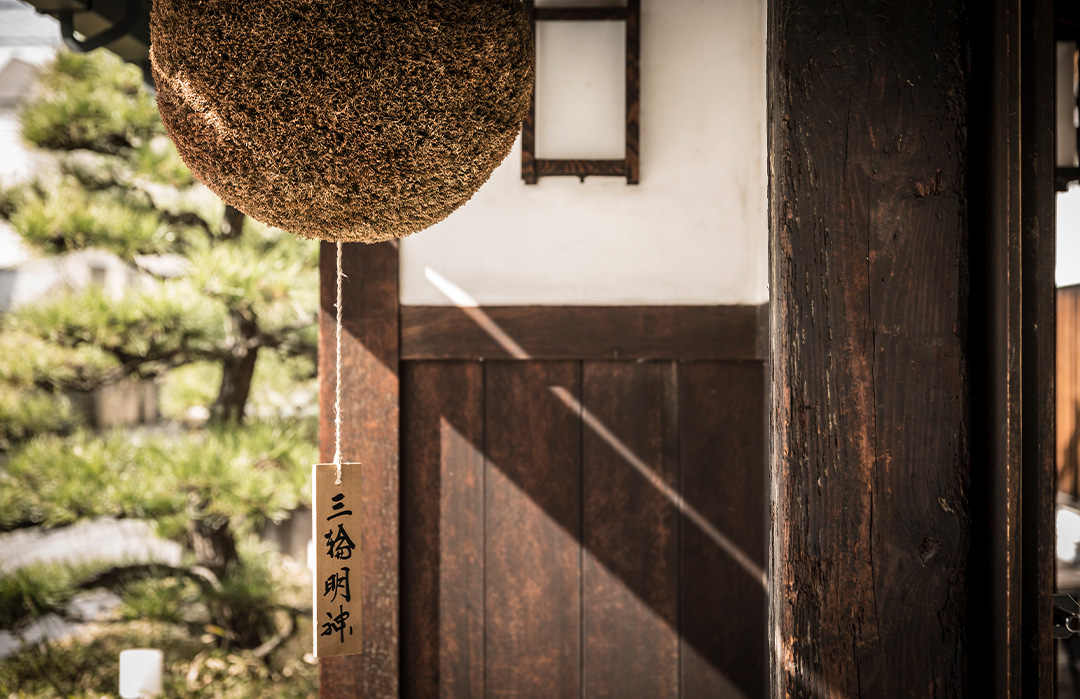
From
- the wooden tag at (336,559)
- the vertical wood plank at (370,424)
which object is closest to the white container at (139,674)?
the vertical wood plank at (370,424)

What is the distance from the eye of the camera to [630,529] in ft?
4.59

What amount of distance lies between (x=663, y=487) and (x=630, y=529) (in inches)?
4.9

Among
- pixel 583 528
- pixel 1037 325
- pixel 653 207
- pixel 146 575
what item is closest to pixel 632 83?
pixel 653 207

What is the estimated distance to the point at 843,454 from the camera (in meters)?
0.79

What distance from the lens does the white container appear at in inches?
75.5

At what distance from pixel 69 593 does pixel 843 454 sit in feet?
8.16

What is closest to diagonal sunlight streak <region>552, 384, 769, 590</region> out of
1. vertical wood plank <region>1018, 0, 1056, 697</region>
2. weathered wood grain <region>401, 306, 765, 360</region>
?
weathered wood grain <region>401, 306, 765, 360</region>

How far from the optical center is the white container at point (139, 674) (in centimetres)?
192

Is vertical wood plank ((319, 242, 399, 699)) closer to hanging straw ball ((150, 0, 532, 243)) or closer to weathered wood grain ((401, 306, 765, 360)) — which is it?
weathered wood grain ((401, 306, 765, 360))

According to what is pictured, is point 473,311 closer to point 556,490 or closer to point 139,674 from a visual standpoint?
point 556,490

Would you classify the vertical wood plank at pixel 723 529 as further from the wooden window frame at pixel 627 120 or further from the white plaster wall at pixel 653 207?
the wooden window frame at pixel 627 120

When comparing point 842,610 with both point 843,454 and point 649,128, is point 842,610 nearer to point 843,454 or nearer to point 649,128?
point 843,454

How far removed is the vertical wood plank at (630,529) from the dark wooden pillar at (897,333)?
0.60 metres

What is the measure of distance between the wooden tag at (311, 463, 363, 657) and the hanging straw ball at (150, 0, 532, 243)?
450 millimetres
